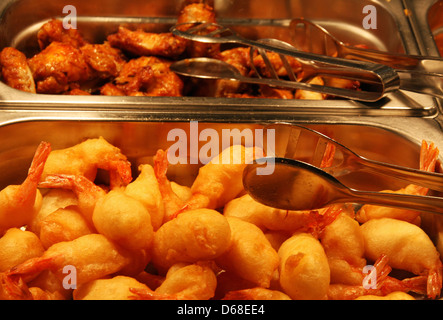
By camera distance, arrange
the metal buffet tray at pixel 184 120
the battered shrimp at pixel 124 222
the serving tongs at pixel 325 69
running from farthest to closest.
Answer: the serving tongs at pixel 325 69
the metal buffet tray at pixel 184 120
the battered shrimp at pixel 124 222

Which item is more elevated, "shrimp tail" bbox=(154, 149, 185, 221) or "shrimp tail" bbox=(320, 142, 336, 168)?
"shrimp tail" bbox=(320, 142, 336, 168)

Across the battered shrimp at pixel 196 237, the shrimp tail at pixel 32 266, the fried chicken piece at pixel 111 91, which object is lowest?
the shrimp tail at pixel 32 266

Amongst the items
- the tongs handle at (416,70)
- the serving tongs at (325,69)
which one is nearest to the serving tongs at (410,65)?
the tongs handle at (416,70)

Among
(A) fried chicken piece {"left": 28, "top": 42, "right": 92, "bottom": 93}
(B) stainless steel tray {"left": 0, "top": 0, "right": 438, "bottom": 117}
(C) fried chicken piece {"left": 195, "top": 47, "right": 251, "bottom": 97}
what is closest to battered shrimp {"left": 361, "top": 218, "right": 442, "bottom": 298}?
(B) stainless steel tray {"left": 0, "top": 0, "right": 438, "bottom": 117}

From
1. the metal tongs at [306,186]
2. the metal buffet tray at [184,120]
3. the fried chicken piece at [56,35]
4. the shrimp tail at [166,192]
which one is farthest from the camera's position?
the fried chicken piece at [56,35]

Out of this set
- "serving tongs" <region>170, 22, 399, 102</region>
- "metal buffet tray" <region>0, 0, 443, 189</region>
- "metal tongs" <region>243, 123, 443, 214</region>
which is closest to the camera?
"metal tongs" <region>243, 123, 443, 214</region>

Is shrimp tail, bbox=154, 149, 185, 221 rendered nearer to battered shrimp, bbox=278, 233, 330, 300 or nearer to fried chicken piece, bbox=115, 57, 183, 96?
battered shrimp, bbox=278, 233, 330, 300

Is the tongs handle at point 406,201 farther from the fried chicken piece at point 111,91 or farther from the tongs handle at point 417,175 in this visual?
the fried chicken piece at point 111,91
